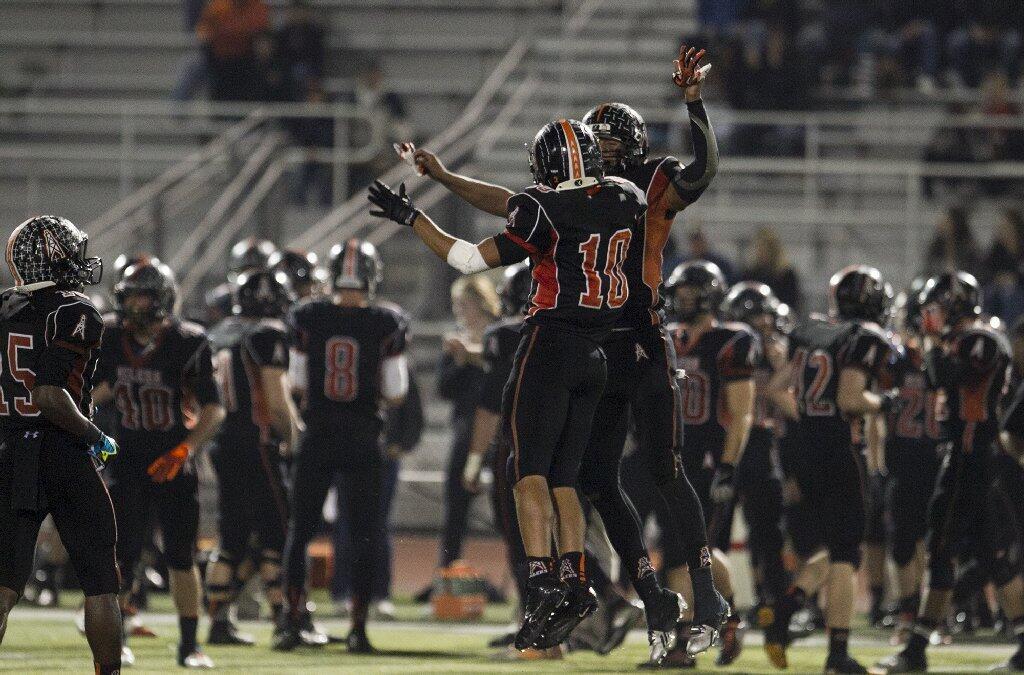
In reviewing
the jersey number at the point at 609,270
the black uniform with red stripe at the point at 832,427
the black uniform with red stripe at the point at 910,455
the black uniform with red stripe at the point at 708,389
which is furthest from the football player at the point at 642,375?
the black uniform with red stripe at the point at 910,455

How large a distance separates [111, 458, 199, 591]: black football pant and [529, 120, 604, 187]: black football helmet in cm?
280

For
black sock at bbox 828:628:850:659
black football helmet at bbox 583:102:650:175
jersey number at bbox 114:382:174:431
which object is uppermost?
black football helmet at bbox 583:102:650:175

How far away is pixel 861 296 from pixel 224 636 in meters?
4.18

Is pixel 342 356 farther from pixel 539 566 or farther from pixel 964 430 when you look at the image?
pixel 964 430

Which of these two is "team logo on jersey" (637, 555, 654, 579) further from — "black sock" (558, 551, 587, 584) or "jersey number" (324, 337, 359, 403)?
"jersey number" (324, 337, 359, 403)

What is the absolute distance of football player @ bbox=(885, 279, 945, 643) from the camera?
461 inches

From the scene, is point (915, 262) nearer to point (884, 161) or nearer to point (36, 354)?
point (884, 161)

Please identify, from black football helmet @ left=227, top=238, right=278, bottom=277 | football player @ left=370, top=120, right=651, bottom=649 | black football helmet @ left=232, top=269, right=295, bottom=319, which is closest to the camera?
football player @ left=370, top=120, right=651, bottom=649

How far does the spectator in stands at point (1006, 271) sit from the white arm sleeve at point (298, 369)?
7105 mm

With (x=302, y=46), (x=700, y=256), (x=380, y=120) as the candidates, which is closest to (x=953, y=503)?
(x=700, y=256)

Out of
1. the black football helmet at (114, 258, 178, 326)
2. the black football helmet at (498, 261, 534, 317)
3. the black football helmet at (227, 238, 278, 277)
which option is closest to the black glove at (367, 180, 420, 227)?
the black football helmet at (114, 258, 178, 326)

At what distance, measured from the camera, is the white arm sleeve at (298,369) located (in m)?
11.0

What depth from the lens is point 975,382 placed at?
10.4 meters

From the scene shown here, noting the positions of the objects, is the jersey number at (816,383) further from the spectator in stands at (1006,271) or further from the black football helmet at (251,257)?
the spectator in stands at (1006,271)
